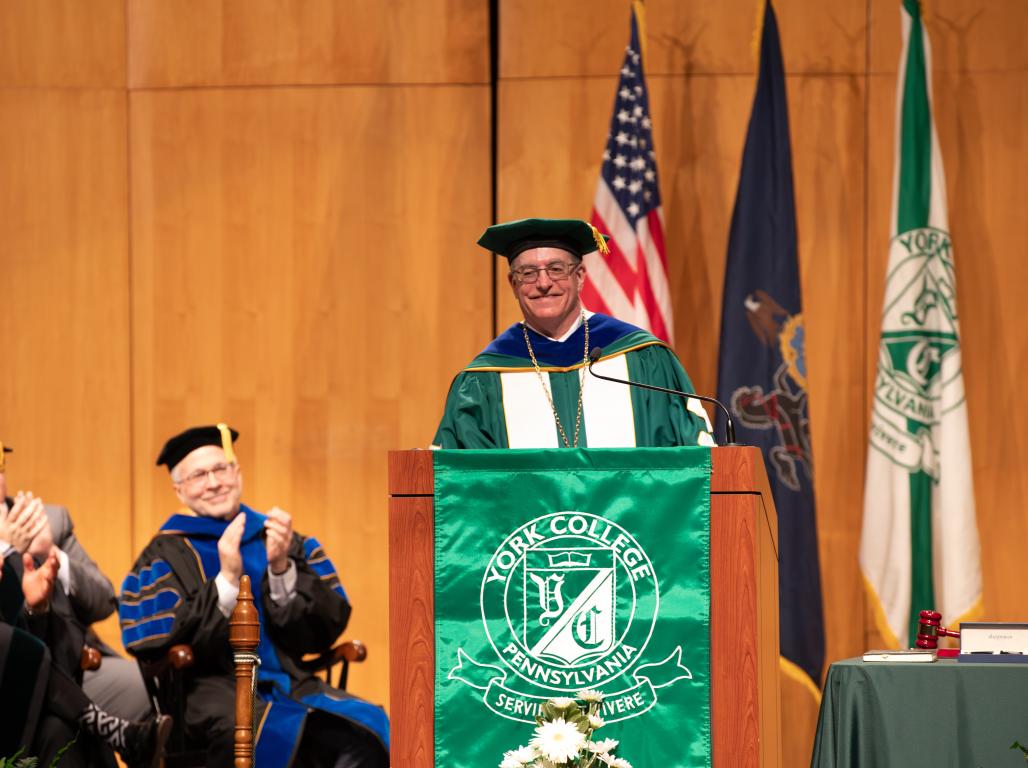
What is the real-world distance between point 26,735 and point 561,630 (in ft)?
7.19

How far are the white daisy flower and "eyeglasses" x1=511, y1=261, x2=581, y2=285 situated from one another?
1.41 m

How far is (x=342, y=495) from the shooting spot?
243 inches

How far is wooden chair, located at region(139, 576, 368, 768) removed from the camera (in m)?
3.64

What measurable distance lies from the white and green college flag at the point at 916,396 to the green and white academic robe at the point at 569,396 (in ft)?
6.59

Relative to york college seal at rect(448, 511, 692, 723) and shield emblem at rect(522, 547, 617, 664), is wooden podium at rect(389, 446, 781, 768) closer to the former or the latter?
york college seal at rect(448, 511, 692, 723)

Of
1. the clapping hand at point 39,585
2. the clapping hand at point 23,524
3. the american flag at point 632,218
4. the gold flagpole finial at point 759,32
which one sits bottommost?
the clapping hand at point 39,585

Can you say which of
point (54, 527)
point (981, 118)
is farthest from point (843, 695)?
point (981, 118)

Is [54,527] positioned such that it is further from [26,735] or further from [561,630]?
[561,630]

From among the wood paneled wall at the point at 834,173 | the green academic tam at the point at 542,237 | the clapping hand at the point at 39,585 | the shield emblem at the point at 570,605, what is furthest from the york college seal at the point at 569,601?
the wood paneled wall at the point at 834,173

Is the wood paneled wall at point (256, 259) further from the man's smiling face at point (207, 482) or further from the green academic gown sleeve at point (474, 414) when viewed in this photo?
the green academic gown sleeve at point (474, 414)

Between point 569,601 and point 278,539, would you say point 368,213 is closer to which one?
point 278,539

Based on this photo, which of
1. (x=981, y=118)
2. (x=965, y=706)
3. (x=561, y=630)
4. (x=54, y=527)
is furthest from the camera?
(x=981, y=118)

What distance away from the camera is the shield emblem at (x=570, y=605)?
112 inches

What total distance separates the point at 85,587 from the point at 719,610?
278 centimetres
